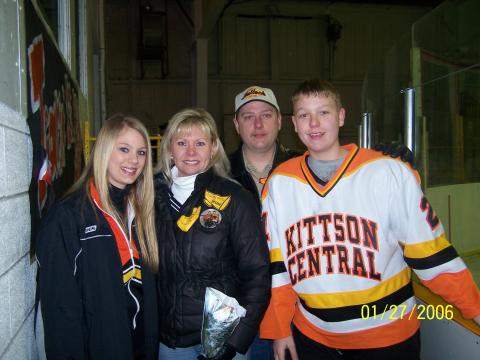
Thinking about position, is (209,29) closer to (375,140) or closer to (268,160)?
(375,140)

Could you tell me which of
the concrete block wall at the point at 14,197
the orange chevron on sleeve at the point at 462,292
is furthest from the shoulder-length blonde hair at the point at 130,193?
the orange chevron on sleeve at the point at 462,292

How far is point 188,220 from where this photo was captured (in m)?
1.66

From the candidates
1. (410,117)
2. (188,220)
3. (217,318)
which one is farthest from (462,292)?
(410,117)

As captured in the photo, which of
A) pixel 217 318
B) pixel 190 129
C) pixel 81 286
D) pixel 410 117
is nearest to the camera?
pixel 81 286

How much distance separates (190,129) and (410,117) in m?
1.91

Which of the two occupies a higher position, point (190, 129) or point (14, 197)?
point (190, 129)

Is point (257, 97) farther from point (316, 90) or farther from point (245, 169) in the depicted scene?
point (316, 90)

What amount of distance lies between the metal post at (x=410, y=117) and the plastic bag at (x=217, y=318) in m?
2.05

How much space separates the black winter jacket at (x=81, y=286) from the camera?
132cm

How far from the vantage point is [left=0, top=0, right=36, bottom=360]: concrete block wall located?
120 centimetres

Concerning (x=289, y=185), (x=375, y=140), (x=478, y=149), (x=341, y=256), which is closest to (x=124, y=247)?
(x=289, y=185)

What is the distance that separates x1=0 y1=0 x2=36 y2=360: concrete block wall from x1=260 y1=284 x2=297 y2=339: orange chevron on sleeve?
965 millimetres

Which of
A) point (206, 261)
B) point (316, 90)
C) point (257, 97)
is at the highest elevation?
point (257, 97)

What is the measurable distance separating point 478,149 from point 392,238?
2.28 metres
